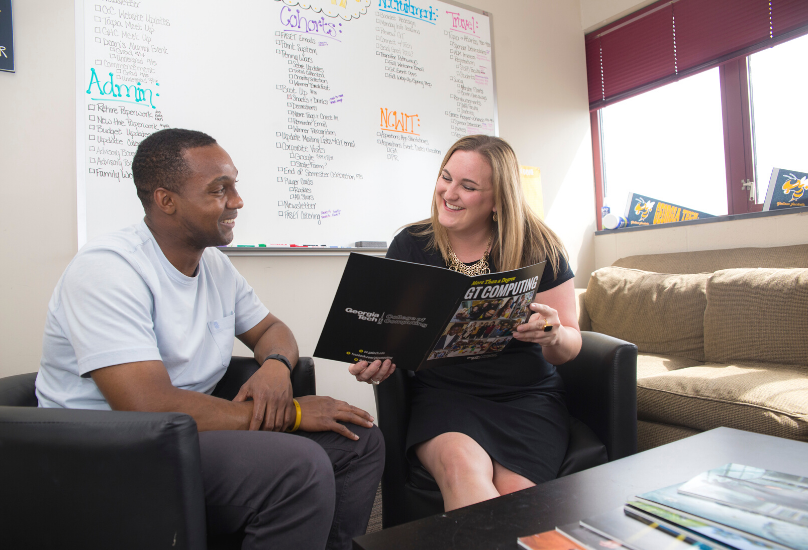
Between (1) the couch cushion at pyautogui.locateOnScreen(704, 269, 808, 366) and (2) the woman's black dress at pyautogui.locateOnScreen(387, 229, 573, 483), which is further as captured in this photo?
(1) the couch cushion at pyautogui.locateOnScreen(704, 269, 808, 366)

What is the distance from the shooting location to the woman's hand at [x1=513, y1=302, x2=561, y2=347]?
1.17 metres

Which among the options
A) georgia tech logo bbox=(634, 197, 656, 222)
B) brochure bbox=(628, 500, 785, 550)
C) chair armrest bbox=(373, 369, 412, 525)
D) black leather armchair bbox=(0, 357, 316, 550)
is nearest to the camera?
brochure bbox=(628, 500, 785, 550)

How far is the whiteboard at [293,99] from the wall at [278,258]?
0.08m

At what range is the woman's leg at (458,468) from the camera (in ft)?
3.21

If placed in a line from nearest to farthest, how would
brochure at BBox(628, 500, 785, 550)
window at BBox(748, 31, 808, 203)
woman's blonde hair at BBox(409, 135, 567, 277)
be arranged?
brochure at BBox(628, 500, 785, 550), woman's blonde hair at BBox(409, 135, 567, 277), window at BBox(748, 31, 808, 203)

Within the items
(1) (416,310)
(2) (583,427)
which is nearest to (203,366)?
(1) (416,310)

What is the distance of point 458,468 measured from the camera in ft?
3.39

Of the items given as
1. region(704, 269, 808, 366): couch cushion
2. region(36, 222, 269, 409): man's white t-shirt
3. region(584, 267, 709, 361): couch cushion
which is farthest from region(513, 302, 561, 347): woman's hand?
region(584, 267, 709, 361): couch cushion

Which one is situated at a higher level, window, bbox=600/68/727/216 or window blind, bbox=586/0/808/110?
window blind, bbox=586/0/808/110

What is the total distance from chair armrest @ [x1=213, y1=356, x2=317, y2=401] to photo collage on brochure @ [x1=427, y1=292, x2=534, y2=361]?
1.14 feet

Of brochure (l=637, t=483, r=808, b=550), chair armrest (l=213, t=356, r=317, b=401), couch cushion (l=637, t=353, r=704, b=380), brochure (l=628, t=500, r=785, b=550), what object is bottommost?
couch cushion (l=637, t=353, r=704, b=380)

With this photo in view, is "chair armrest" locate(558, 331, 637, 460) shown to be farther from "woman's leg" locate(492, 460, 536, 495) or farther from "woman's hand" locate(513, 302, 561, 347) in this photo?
"woman's leg" locate(492, 460, 536, 495)

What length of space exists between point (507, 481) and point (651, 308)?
159cm

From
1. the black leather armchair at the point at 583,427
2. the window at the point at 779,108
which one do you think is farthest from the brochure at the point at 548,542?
the window at the point at 779,108
